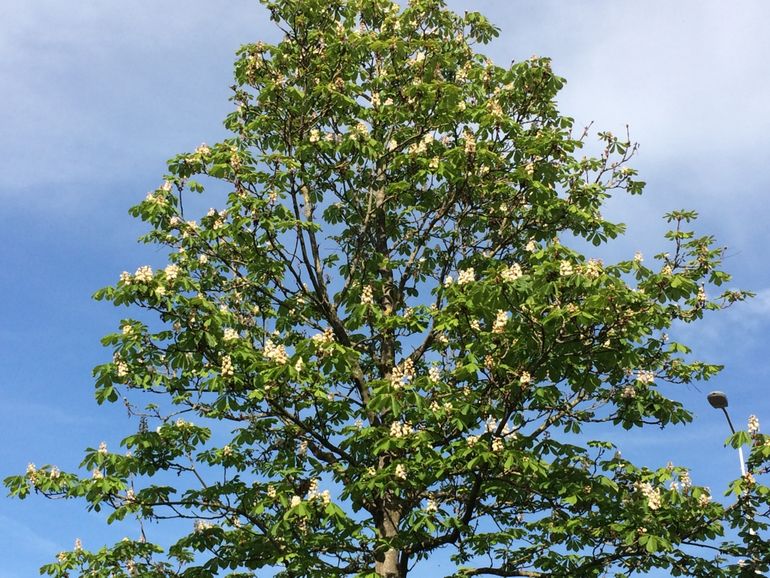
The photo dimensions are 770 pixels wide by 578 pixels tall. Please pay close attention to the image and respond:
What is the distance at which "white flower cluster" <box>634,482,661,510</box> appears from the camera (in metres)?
11.2

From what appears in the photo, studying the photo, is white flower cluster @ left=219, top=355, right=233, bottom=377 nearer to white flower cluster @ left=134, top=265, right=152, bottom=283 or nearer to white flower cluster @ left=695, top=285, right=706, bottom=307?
white flower cluster @ left=134, top=265, right=152, bottom=283

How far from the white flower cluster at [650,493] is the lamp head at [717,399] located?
11668 millimetres

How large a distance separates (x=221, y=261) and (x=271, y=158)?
7.41 ft

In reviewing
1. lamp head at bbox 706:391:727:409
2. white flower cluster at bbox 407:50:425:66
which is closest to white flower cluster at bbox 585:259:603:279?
white flower cluster at bbox 407:50:425:66

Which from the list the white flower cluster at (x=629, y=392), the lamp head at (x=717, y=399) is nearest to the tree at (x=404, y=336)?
the white flower cluster at (x=629, y=392)

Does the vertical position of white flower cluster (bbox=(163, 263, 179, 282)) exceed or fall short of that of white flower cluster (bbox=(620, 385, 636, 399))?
it exceeds it

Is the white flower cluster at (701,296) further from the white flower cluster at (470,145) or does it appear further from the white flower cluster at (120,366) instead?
the white flower cluster at (120,366)

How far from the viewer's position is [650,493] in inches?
447

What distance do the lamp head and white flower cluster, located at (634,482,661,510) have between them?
11.7m

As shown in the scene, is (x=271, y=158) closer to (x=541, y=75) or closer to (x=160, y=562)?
(x=541, y=75)

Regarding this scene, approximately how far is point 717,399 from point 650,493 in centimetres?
1235

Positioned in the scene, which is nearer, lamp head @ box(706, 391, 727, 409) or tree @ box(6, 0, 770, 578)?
tree @ box(6, 0, 770, 578)

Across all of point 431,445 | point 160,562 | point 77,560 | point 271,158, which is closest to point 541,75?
point 271,158

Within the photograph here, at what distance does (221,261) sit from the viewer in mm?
14367
